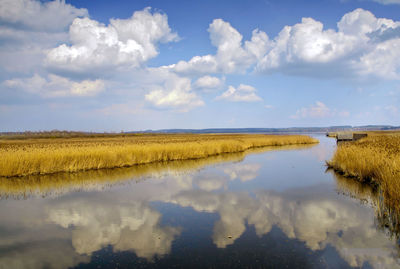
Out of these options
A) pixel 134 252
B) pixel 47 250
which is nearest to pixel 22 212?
pixel 47 250

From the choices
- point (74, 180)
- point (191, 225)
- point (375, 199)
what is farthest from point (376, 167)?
point (74, 180)

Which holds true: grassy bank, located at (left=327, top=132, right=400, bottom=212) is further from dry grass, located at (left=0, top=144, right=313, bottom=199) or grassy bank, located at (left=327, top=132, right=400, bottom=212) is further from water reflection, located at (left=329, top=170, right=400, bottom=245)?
dry grass, located at (left=0, top=144, right=313, bottom=199)

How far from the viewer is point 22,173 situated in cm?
1659

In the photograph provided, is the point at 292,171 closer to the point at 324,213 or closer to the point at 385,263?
the point at 324,213

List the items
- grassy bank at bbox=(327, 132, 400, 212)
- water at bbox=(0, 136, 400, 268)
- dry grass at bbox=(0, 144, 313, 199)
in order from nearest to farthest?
water at bbox=(0, 136, 400, 268) < grassy bank at bbox=(327, 132, 400, 212) < dry grass at bbox=(0, 144, 313, 199)

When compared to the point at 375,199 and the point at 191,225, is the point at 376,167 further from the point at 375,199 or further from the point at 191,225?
the point at 191,225

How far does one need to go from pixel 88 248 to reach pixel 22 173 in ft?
39.6

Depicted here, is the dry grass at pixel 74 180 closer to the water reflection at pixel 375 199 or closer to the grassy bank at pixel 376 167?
the water reflection at pixel 375 199

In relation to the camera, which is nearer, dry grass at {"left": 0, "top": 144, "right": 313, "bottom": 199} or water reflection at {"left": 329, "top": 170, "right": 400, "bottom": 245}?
water reflection at {"left": 329, "top": 170, "right": 400, "bottom": 245}

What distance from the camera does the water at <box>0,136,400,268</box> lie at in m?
6.36

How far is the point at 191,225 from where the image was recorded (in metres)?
8.59

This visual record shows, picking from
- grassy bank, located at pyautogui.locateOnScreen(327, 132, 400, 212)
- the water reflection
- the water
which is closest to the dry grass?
the water

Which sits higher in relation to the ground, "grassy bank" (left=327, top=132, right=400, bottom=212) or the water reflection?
"grassy bank" (left=327, top=132, right=400, bottom=212)

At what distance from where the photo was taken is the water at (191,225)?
6359 millimetres
